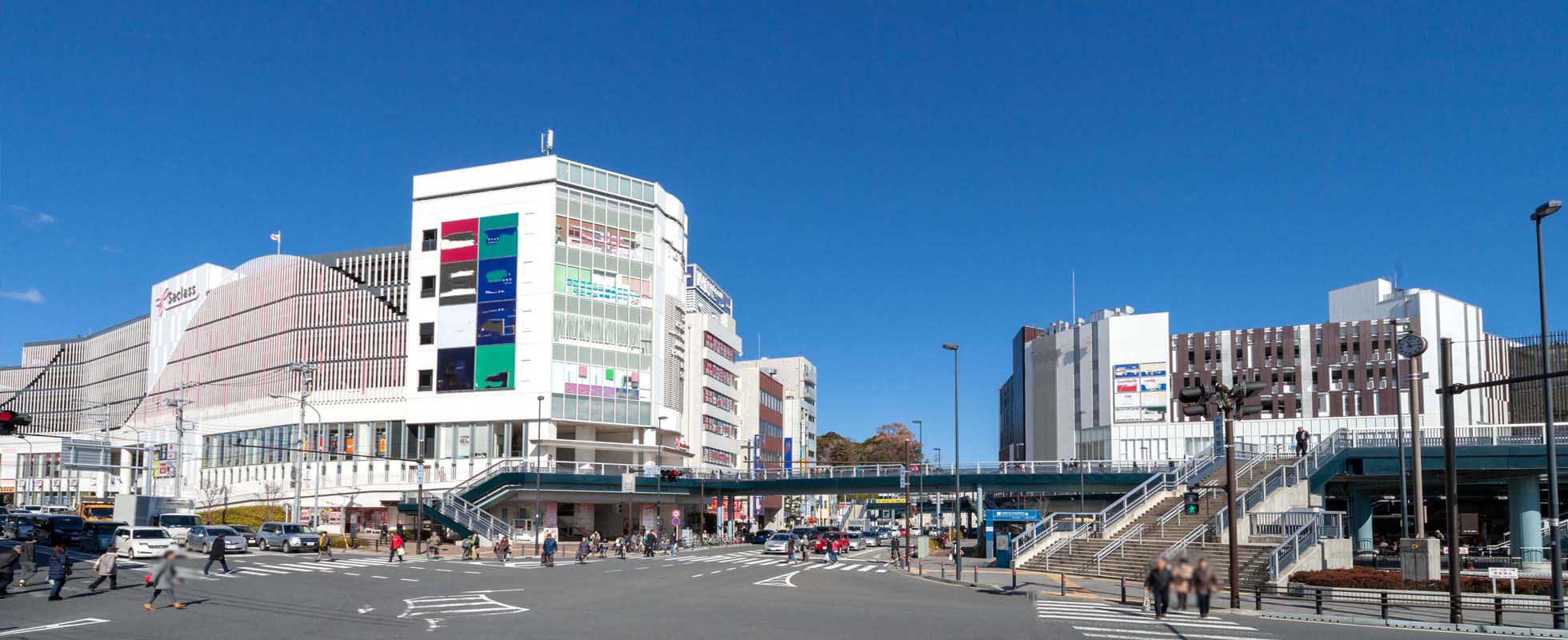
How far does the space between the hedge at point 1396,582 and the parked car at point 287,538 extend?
146 feet

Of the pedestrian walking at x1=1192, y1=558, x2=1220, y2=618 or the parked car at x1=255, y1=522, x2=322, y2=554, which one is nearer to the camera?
the pedestrian walking at x1=1192, y1=558, x2=1220, y2=618

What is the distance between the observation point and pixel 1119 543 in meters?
44.2

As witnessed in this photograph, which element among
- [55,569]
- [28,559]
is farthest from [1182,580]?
[28,559]

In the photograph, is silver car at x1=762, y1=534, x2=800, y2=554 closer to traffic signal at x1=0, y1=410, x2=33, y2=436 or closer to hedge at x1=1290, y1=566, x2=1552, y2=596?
hedge at x1=1290, y1=566, x2=1552, y2=596

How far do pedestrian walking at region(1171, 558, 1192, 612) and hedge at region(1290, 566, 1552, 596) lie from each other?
120ft

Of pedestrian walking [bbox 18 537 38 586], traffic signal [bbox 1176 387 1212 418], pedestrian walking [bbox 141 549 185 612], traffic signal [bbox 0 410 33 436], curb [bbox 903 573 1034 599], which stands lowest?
curb [bbox 903 573 1034 599]

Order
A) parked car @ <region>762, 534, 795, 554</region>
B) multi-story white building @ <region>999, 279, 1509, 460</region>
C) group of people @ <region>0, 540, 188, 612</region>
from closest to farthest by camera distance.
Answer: group of people @ <region>0, 540, 188, 612</region> < parked car @ <region>762, 534, 795, 554</region> < multi-story white building @ <region>999, 279, 1509, 460</region>

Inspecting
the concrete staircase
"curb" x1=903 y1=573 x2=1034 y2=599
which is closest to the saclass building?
"curb" x1=903 y1=573 x2=1034 y2=599

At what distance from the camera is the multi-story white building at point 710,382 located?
111m

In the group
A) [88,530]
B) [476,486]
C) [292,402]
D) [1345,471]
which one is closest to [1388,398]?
[1345,471]

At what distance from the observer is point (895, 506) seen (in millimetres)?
170750

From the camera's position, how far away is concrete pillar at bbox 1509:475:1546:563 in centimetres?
5741

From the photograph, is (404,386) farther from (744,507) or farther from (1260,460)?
(1260,460)

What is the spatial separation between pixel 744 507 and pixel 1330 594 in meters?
102
